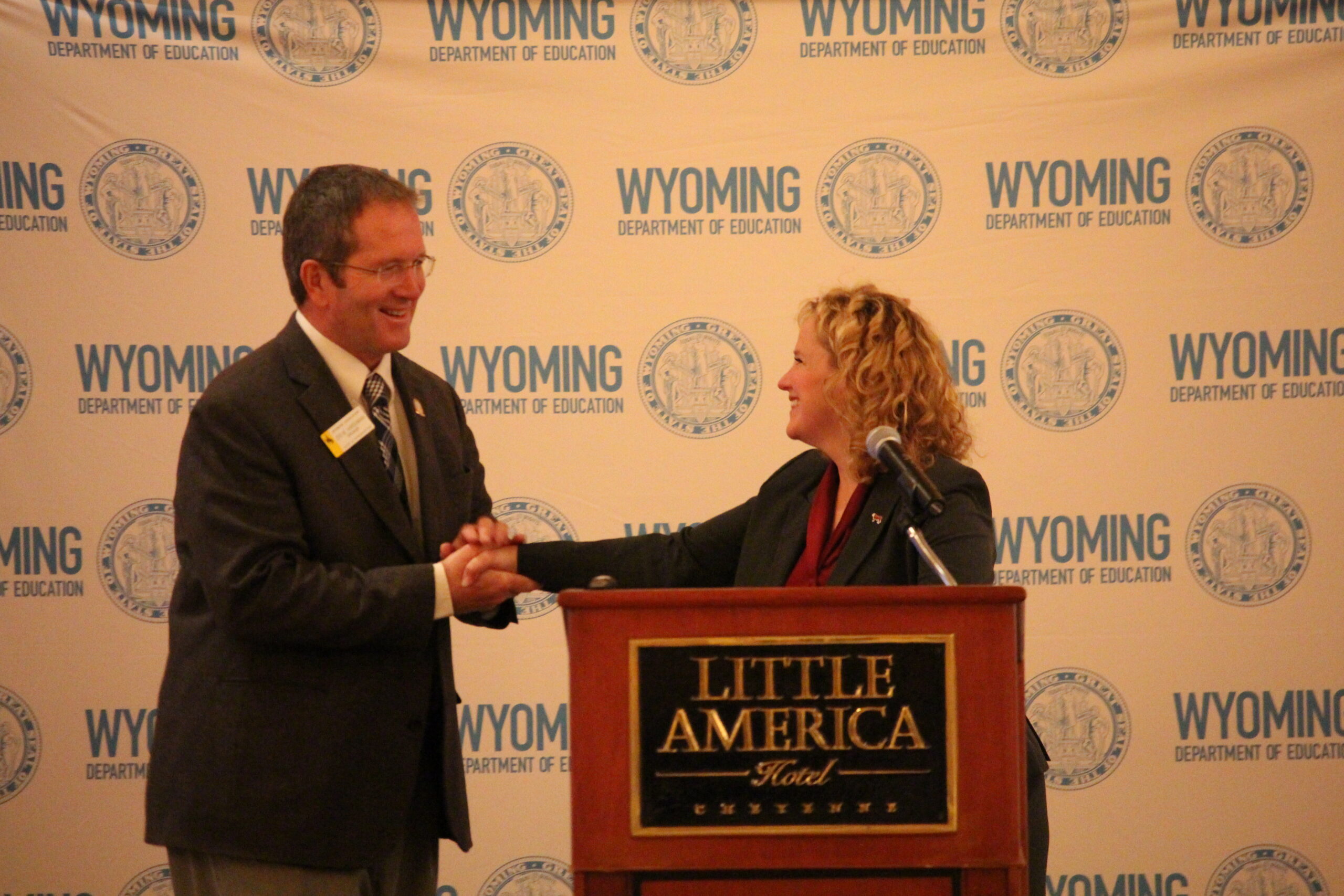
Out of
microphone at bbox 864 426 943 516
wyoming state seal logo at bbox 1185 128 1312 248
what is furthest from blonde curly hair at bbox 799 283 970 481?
wyoming state seal logo at bbox 1185 128 1312 248

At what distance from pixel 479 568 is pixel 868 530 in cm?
73

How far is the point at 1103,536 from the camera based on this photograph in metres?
4.04

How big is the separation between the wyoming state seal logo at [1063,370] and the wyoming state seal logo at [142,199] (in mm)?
2555

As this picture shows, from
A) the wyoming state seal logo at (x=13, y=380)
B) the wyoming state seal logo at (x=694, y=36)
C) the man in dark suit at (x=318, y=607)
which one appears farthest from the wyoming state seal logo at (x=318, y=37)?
the man in dark suit at (x=318, y=607)

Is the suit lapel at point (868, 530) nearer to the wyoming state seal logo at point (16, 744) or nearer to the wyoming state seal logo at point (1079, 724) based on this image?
the wyoming state seal logo at point (1079, 724)

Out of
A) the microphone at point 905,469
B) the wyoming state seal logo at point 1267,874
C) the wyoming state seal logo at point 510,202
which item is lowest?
the wyoming state seal logo at point 1267,874

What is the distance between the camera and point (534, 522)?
4.05 metres

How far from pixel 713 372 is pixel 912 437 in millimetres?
1507

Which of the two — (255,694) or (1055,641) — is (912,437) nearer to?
(255,694)

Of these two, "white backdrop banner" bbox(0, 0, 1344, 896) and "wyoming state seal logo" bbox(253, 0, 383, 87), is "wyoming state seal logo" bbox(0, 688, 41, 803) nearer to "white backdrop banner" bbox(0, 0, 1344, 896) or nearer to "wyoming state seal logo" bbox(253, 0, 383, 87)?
"white backdrop banner" bbox(0, 0, 1344, 896)

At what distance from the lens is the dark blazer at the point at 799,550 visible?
2.37 metres

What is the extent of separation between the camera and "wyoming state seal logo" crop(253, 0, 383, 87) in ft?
13.2

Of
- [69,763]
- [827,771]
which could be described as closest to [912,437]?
[827,771]

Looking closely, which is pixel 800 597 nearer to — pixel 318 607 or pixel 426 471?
pixel 318 607
